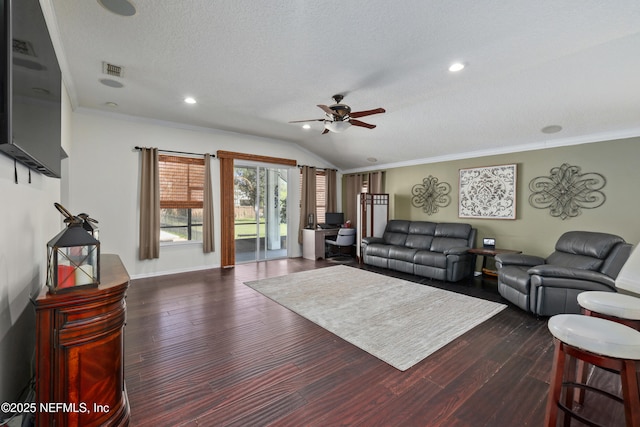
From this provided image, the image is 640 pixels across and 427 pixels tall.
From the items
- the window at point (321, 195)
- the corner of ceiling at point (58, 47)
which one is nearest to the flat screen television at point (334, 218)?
the window at point (321, 195)

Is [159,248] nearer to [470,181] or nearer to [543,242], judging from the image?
[470,181]

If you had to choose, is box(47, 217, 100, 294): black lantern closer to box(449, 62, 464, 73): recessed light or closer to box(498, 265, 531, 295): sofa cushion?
box(449, 62, 464, 73): recessed light

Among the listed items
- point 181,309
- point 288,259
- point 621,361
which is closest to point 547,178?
point 621,361

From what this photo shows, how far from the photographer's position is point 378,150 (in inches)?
251

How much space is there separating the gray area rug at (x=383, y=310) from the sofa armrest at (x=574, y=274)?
722 millimetres

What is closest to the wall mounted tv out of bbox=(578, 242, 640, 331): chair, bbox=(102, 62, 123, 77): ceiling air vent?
bbox=(102, 62, 123, 77): ceiling air vent

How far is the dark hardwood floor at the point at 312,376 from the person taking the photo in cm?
178

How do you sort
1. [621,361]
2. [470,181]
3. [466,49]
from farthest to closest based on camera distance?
[470,181] → [466,49] → [621,361]

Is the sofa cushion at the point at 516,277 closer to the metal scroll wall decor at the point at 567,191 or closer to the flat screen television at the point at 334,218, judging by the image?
the metal scroll wall decor at the point at 567,191

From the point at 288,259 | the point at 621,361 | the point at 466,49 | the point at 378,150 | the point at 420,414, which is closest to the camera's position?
the point at 621,361

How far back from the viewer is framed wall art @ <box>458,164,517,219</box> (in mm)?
5059

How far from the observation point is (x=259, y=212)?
6.57 m

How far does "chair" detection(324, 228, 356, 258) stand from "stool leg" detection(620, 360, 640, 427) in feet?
18.8

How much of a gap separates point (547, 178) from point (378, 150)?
314cm
